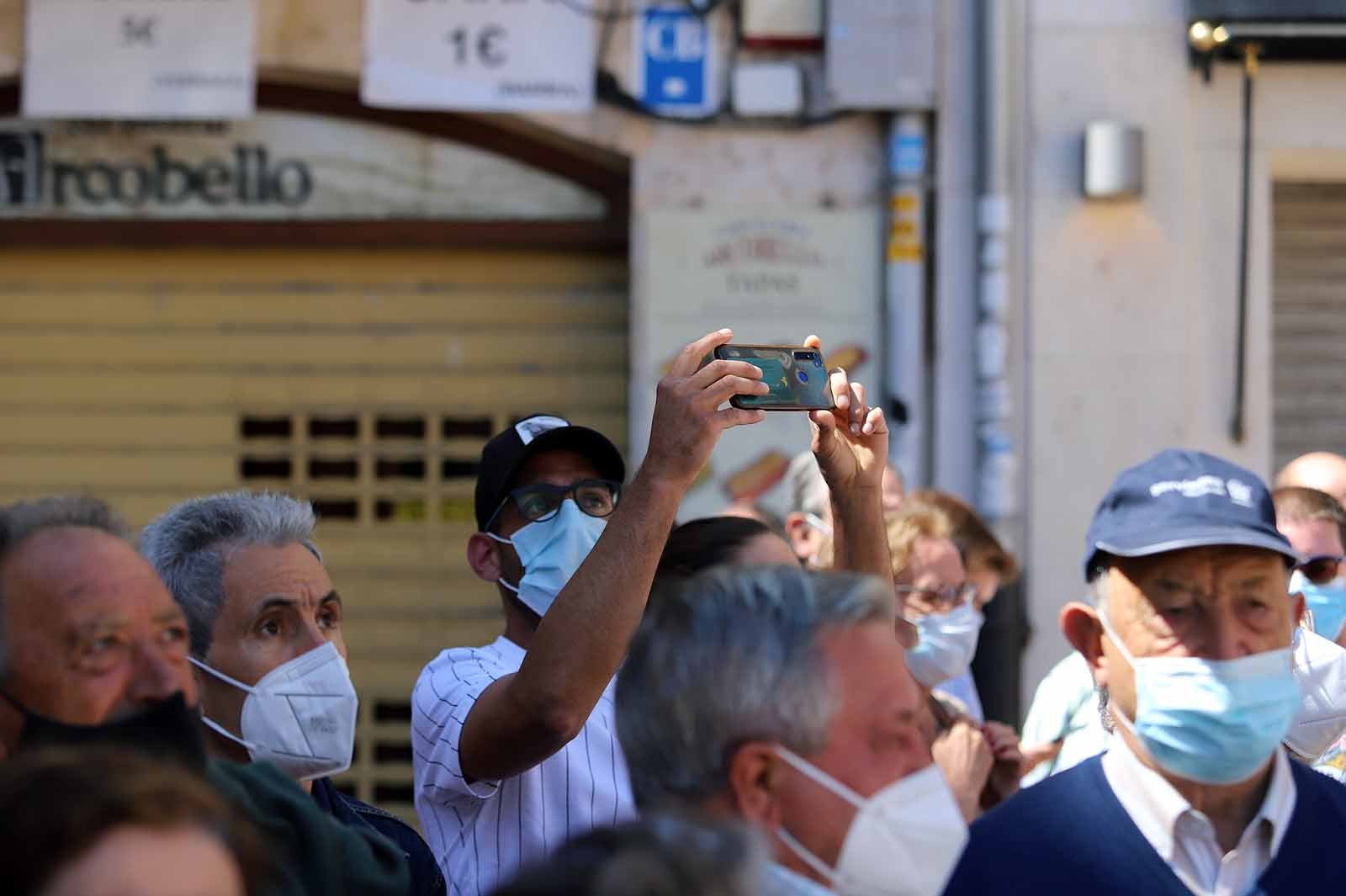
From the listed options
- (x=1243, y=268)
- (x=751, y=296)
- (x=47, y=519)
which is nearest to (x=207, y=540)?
(x=47, y=519)

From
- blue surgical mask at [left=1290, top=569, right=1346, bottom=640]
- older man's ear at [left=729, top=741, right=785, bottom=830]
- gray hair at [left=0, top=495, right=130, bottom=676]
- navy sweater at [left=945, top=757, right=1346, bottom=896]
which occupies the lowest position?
navy sweater at [left=945, top=757, right=1346, bottom=896]

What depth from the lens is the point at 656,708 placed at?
6.84ft

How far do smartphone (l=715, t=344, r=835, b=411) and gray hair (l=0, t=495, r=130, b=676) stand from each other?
980mm

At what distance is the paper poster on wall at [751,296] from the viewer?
7.48 m

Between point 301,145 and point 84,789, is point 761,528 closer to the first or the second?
point 84,789

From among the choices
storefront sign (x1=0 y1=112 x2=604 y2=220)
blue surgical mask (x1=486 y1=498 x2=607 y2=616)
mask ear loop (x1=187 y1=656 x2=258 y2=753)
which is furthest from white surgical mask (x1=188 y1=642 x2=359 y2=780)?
storefront sign (x1=0 y1=112 x2=604 y2=220)

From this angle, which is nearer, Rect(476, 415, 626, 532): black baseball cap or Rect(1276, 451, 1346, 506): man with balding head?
Rect(476, 415, 626, 532): black baseball cap

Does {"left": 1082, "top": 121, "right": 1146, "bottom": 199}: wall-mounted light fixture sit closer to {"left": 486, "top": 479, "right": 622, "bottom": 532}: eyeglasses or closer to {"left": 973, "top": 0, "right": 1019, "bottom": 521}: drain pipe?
{"left": 973, "top": 0, "right": 1019, "bottom": 521}: drain pipe

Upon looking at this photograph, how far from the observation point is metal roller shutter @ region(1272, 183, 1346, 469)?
8094mm

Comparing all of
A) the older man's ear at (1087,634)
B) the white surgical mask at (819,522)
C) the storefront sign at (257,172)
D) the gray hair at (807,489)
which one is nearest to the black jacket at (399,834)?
the older man's ear at (1087,634)

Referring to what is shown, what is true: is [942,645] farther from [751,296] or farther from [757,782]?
[751,296]

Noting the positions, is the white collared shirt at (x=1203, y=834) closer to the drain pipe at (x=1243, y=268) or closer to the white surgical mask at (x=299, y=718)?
the white surgical mask at (x=299, y=718)

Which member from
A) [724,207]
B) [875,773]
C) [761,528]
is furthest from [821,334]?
[875,773]

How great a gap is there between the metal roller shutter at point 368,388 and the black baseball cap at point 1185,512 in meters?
5.38
